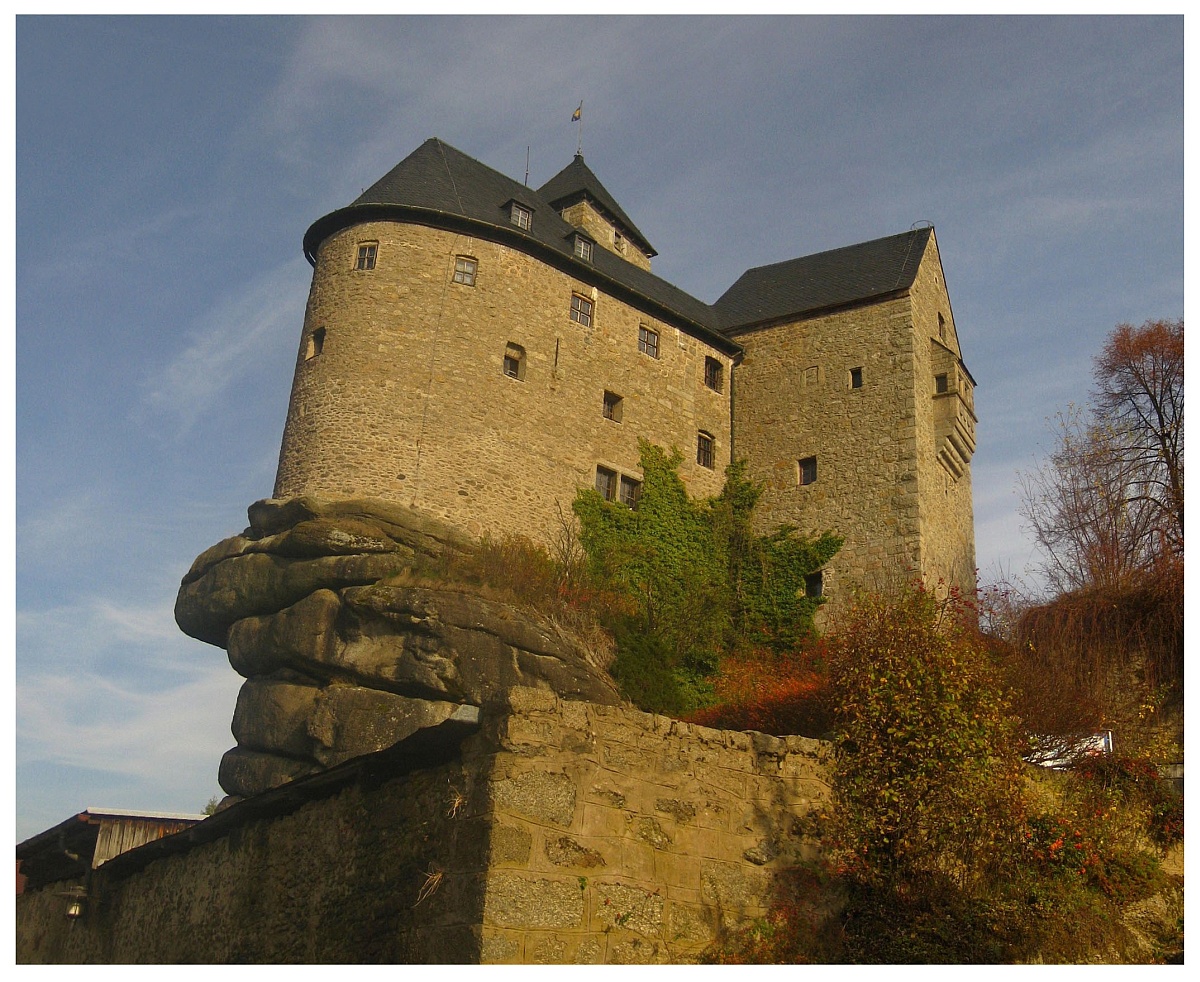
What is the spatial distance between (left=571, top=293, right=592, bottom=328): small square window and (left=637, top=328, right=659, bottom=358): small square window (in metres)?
1.49

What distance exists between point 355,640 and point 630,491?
27.0 ft

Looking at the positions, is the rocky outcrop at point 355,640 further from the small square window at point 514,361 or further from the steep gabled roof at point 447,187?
the steep gabled roof at point 447,187

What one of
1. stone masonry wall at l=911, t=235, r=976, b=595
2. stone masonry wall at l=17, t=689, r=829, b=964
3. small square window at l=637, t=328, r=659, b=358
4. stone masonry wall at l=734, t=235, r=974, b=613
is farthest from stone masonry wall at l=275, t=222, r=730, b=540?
stone masonry wall at l=17, t=689, r=829, b=964

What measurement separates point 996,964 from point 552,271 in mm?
18742

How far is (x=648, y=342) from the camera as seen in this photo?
2719 centimetres

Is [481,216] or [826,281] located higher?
[826,281]

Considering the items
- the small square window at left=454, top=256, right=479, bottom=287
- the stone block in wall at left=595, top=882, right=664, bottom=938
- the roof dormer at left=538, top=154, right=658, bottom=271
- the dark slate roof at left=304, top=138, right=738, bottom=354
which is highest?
the roof dormer at left=538, top=154, right=658, bottom=271

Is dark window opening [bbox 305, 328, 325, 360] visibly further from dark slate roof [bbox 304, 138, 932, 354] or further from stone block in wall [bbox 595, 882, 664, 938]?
stone block in wall [bbox 595, 882, 664, 938]

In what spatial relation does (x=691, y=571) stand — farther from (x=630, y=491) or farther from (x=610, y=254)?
(x=610, y=254)

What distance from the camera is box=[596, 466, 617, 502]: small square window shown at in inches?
976

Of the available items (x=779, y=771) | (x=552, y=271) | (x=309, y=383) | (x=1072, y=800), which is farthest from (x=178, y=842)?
(x=552, y=271)

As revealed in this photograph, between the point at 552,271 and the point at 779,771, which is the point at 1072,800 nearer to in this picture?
the point at 779,771

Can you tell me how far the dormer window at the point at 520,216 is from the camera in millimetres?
25797

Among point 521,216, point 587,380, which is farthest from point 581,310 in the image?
point 521,216
